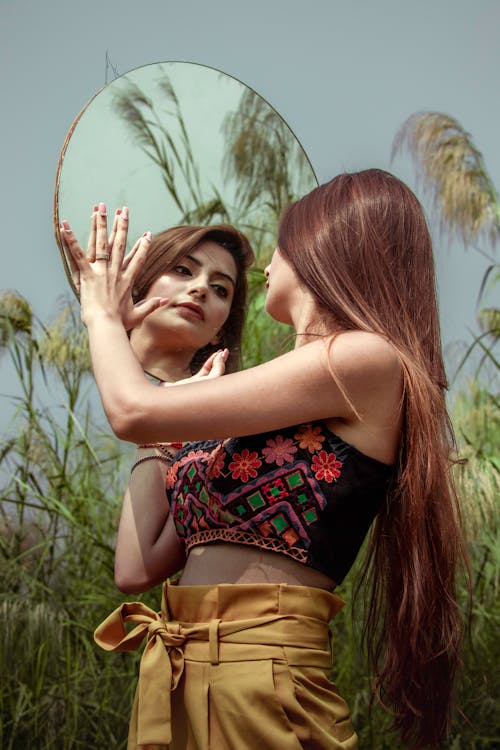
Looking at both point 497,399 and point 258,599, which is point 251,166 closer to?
point 258,599

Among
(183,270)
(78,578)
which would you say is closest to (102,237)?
(183,270)

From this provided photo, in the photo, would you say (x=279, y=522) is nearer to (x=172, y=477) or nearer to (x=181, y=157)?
(x=172, y=477)

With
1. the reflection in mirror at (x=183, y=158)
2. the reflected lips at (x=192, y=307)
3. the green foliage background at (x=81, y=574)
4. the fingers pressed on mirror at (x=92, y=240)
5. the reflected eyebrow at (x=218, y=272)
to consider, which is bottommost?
the green foliage background at (x=81, y=574)

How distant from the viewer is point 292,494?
1.15m

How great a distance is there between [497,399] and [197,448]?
1.89m

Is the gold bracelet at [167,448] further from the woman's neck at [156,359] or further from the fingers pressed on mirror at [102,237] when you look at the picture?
the fingers pressed on mirror at [102,237]

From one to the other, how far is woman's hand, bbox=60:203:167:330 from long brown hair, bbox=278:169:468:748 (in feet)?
0.69

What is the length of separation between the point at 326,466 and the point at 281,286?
0.87 feet

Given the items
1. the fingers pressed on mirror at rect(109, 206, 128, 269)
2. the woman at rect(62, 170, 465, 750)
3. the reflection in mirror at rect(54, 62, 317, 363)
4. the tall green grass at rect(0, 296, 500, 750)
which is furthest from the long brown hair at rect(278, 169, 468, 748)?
the tall green grass at rect(0, 296, 500, 750)

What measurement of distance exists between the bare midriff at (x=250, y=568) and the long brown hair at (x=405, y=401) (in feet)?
0.42

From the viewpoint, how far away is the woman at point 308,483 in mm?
1125

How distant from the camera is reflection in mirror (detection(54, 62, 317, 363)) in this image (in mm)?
1459

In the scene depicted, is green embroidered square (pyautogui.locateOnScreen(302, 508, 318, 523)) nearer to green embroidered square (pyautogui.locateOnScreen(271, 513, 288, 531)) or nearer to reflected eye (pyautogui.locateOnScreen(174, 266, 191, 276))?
green embroidered square (pyautogui.locateOnScreen(271, 513, 288, 531))

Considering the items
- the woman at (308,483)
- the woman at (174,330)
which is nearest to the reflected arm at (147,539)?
the woman at (174,330)
